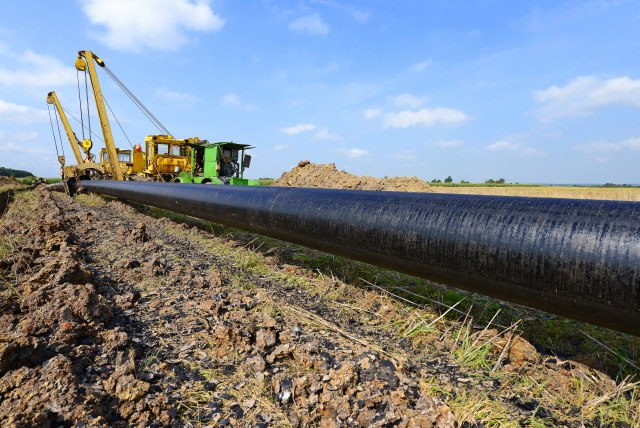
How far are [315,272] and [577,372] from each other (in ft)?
7.02

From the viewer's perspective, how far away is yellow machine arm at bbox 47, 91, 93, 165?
15749 mm

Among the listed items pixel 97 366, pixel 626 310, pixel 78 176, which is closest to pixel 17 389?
pixel 97 366

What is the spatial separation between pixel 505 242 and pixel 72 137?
1892 cm

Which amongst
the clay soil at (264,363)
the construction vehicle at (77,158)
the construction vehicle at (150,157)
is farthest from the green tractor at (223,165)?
the clay soil at (264,363)

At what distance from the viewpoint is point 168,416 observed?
144cm

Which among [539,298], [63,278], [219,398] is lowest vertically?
[219,398]

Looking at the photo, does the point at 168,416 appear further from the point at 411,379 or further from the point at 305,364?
the point at 411,379

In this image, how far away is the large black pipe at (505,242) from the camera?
5.02 feet

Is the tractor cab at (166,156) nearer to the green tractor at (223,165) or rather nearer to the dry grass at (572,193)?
the green tractor at (223,165)

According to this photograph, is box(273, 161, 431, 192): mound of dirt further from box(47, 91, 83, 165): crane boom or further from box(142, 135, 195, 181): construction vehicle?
box(47, 91, 83, 165): crane boom

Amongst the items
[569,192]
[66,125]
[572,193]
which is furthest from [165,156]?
[569,192]

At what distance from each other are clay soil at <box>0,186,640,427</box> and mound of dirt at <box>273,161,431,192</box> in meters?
8.39

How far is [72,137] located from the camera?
53.0 ft

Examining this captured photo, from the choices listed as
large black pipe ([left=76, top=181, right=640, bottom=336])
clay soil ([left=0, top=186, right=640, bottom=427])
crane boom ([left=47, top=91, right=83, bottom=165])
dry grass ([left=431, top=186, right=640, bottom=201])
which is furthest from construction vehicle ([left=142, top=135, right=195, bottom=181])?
large black pipe ([left=76, top=181, right=640, bottom=336])
